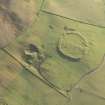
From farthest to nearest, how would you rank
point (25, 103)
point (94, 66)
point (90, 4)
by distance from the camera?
point (90, 4) → point (94, 66) → point (25, 103)

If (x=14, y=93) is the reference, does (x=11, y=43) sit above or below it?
above

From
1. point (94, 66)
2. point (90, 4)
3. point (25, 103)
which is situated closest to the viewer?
point (25, 103)

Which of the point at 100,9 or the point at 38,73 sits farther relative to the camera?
the point at 100,9

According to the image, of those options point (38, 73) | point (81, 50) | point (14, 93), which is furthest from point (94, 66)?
point (14, 93)

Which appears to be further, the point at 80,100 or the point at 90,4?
the point at 90,4

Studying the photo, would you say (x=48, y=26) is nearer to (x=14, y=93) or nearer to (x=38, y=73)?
(x=38, y=73)

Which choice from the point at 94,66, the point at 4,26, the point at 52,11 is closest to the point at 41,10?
the point at 52,11

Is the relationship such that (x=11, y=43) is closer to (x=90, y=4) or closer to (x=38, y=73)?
(x=38, y=73)

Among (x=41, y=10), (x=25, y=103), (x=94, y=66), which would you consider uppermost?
(x=41, y=10)

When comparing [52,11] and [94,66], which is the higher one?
[52,11]
